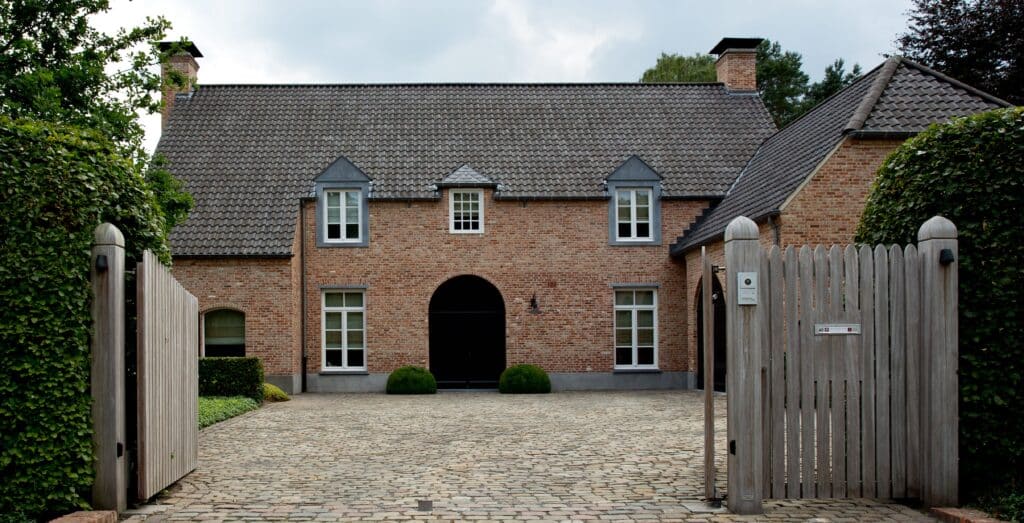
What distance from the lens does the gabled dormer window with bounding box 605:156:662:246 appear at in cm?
2375

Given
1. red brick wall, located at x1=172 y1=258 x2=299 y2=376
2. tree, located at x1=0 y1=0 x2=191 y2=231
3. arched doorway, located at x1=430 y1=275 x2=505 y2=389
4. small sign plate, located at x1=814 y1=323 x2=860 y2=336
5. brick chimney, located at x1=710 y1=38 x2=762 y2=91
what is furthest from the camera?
brick chimney, located at x1=710 y1=38 x2=762 y2=91

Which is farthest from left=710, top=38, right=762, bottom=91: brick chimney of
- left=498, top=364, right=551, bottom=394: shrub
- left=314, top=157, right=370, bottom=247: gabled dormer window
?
left=314, top=157, right=370, bottom=247: gabled dormer window

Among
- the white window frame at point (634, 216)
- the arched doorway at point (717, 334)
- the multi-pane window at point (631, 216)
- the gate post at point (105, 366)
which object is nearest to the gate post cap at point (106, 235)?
the gate post at point (105, 366)

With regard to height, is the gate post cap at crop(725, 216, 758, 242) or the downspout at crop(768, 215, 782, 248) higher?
the downspout at crop(768, 215, 782, 248)

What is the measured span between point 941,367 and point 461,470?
461cm

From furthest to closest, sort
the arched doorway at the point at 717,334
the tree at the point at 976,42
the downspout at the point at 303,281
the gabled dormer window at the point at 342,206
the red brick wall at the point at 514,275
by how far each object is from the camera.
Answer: the tree at the point at 976,42 → the gabled dormer window at the point at 342,206 → the red brick wall at the point at 514,275 → the downspout at the point at 303,281 → the arched doorway at the point at 717,334

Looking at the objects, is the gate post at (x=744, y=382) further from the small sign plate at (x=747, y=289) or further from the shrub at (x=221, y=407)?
the shrub at (x=221, y=407)

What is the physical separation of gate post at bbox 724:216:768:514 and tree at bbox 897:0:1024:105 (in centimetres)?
2237

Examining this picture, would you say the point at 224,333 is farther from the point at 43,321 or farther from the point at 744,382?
the point at 744,382

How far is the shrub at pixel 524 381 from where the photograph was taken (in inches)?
878

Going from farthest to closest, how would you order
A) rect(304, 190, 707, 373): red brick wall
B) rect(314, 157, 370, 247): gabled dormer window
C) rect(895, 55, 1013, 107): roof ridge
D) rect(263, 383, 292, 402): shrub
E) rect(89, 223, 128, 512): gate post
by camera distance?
rect(314, 157, 370, 247): gabled dormer window
rect(304, 190, 707, 373): red brick wall
rect(263, 383, 292, 402): shrub
rect(895, 55, 1013, 107): roof ridge
rect(89, 223, 128, 512): gate post

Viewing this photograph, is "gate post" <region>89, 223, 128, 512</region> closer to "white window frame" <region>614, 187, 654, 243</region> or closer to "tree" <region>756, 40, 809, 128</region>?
"white window frame" <region>614, 187, 654, 243</region>

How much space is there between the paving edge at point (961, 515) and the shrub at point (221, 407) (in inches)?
409

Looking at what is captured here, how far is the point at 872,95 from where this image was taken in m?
17.9
